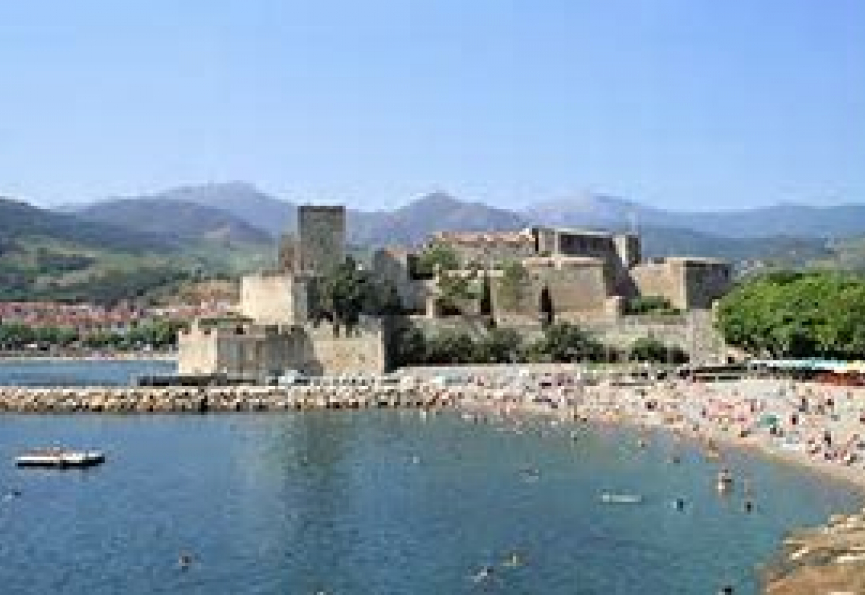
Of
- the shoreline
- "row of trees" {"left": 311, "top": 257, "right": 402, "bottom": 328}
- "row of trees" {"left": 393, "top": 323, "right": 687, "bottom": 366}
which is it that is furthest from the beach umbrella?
the shoreline

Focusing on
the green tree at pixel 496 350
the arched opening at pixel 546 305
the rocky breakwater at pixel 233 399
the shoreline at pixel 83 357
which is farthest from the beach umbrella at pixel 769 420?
the shoreline at pixel 83 357

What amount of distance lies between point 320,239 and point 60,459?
1198 inches

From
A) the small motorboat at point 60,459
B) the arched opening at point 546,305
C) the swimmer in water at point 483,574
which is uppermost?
the arched opening at point 546,305

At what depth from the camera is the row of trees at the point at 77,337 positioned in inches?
5925

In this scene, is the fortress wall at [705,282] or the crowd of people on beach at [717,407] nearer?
the crowd of people on beach at [717,407]

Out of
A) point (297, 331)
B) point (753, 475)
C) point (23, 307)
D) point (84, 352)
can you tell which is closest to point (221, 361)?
point (297, 331)

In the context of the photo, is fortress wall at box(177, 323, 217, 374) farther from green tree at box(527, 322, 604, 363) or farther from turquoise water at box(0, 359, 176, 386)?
turquoise water at box(0, 359, 176, 386)

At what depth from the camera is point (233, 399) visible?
65.2 meters

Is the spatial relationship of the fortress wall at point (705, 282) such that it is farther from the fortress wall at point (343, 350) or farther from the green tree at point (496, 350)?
the fortress wall at point (343, 350)

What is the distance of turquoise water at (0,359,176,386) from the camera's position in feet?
→ 320

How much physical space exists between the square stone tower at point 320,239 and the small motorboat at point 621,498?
127ft

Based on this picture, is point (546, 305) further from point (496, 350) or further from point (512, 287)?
point (496, 350)

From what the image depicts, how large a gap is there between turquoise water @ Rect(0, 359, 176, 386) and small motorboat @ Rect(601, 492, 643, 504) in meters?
58.4

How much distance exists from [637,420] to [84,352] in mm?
103593
